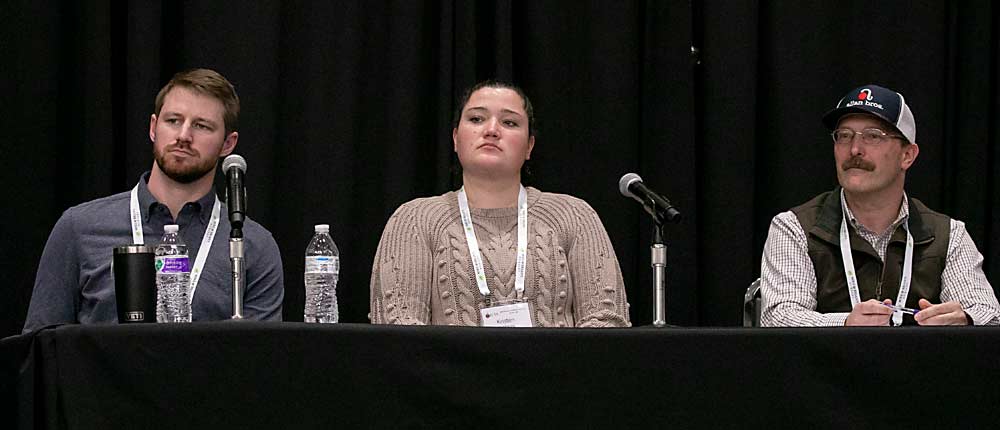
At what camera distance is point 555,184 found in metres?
3.83

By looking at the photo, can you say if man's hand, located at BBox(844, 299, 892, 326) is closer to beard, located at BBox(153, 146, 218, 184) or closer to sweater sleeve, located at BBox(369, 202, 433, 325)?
sweater sleeve, located at BBox(369, 202, 433, 325)

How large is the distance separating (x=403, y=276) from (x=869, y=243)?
1.29m

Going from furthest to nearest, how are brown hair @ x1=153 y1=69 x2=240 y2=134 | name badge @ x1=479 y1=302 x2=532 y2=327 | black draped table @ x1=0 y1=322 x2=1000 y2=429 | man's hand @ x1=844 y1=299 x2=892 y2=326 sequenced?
brown hair @ x1=153 y1=69 x2=240 y2=134
name badge @ x1=479 y1=302 x2=532 y2=327
man's hand @ x1=844 y1=299 x2=892 y2=326
black draped table @ x1=0 y1=322 x2=1000 y2=429

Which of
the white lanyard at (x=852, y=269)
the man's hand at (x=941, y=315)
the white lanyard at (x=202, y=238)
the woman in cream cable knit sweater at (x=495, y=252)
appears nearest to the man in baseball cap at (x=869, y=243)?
the white lanyard at (x=852, y=269)

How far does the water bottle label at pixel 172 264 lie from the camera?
94.6 inches

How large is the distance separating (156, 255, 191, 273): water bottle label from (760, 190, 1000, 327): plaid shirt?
153 centimetres

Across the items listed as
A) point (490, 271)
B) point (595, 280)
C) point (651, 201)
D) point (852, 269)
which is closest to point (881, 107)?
point (852, 269)

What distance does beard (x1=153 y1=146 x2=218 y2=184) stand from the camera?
2996 millimetres

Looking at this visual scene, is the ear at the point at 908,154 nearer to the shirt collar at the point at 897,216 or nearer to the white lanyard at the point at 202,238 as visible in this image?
the shirt collar at the point at 897,216

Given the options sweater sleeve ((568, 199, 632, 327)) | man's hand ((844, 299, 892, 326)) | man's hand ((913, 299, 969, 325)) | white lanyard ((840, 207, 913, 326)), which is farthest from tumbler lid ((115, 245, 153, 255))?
white lanyard ((840, 207, 913, 326))

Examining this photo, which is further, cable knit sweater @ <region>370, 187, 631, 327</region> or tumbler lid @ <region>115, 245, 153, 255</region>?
cable knit sweater @ <region>370, 187, 631, 327</region>

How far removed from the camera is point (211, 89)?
120 inches

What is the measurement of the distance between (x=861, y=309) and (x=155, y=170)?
6.08ft

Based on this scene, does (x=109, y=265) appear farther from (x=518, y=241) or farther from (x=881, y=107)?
(x=881, y=107)
